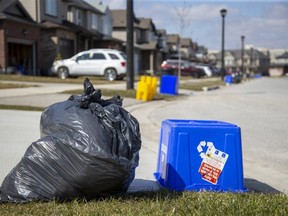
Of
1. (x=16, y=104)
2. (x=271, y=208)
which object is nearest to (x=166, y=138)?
(x=271, y=208)

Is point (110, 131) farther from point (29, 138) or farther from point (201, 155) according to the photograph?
point (29, 138)

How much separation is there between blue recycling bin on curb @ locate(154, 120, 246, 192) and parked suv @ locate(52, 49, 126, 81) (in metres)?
20.5

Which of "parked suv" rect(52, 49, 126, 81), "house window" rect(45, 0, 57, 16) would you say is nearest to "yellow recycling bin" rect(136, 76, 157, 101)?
"parked suv" rect(52, 49, 126, 81)

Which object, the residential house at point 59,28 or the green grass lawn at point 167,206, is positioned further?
the residential house at point 59,28

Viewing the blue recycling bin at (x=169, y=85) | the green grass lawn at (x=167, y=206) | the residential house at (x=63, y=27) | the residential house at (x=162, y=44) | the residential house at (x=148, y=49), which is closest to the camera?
the green grass lawn at (x=167, y=206)

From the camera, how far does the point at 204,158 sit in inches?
172

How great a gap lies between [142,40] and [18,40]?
38.7 meters

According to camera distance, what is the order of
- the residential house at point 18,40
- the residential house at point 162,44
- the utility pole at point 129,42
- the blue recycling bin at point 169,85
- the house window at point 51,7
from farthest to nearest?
the residential house at point 162,44 → the house window at point 51,7 → the residential house at point 18,40 → the blue recycling bin at point 169,85 → the utility pole at point 129,42

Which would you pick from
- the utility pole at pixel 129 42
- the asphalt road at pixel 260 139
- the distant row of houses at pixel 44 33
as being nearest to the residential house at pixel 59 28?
the distant row of houses at pixel 44 33

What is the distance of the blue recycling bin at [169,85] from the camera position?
61.2 feet

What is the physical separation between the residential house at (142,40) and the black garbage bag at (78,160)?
4778 centimetres

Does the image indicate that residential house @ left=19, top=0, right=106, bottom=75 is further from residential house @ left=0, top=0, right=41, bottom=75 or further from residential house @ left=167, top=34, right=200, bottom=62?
residential house @ left=167, top=34, right=200, bottom=62

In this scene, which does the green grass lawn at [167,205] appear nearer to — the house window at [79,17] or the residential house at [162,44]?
the house window at [79,17]

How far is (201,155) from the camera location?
172 inches
